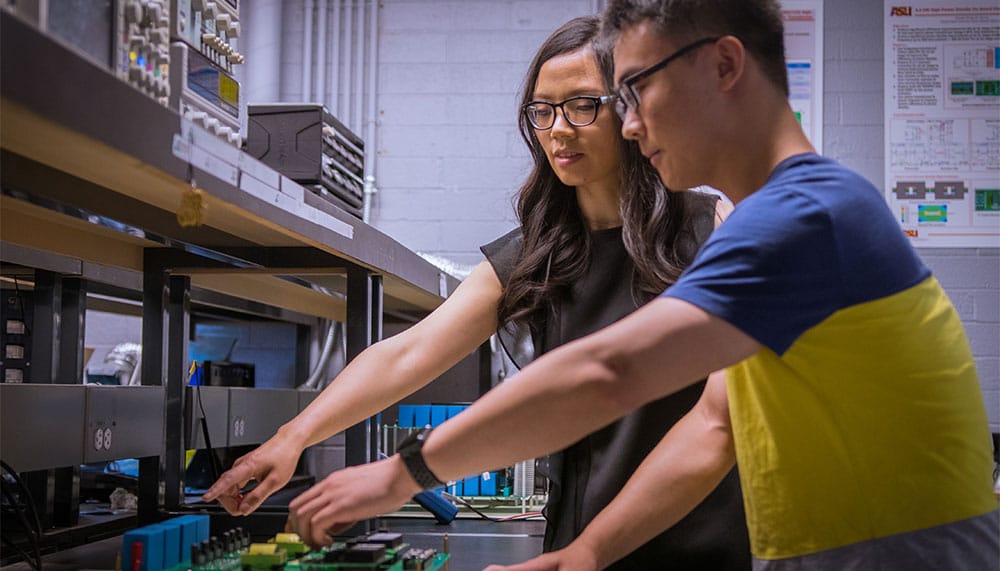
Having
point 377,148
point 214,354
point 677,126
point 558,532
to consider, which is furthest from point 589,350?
point 377,148

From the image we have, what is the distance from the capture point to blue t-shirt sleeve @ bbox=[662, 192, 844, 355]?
2.45 feet

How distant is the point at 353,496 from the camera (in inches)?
33.0

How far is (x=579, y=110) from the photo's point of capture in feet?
4.50

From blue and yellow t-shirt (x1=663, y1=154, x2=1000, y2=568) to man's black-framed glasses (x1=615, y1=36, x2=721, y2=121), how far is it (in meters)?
0.13

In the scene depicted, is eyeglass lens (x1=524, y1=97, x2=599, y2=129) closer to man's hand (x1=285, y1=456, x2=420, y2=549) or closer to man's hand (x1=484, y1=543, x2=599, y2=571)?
man's hand (x1=484, y1=543, x2=599, y2=571)

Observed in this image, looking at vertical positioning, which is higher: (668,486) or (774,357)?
(774,357)

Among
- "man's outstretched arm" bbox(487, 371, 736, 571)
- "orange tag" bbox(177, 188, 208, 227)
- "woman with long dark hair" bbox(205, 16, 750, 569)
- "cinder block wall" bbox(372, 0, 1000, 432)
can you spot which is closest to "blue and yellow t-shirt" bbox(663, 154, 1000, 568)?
"man's outstretched arm" bbox(487, 371, 736, 571)

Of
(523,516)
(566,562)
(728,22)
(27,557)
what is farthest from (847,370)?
(523,516)

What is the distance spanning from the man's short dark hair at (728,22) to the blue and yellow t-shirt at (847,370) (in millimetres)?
120

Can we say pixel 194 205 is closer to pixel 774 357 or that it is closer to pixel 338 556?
pixel 338 556

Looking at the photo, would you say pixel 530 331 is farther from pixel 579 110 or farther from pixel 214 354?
pixel 214 354

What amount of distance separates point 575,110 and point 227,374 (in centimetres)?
227

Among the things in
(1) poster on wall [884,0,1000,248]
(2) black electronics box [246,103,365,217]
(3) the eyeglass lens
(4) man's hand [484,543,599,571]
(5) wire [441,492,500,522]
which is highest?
(1) poster on wall [884,0,1000,248]

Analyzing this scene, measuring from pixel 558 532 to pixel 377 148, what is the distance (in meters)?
3.35
